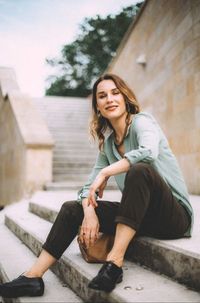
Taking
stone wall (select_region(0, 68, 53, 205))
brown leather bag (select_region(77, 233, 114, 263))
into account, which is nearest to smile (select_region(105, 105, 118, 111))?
brown leather bag (select_region(77, 233, 114, 263))

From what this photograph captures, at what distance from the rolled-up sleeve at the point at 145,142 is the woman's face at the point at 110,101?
190 millimetres

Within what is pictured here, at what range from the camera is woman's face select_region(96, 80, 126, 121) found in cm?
234

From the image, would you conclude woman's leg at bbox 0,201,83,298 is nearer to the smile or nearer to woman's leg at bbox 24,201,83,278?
woman's leg at bbox 24,201,83,278

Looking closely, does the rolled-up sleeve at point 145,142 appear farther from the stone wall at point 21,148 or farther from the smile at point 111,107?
the stone wall at point 21,148

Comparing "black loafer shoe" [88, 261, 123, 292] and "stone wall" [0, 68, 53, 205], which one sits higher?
"stone wall" [0, 68, 53, 205]

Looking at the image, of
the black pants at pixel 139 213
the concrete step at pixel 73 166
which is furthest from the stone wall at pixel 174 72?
the black pants at pixel 139 213

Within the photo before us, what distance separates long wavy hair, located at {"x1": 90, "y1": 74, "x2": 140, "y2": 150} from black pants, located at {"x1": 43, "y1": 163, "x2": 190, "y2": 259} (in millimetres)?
556

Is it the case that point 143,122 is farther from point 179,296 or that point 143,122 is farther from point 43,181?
point 43,181

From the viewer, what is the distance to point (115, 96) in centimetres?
235

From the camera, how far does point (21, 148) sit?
6898 millimetres

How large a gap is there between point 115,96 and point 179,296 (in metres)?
1.29

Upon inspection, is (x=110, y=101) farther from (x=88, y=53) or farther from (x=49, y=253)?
(x=88, y=53)

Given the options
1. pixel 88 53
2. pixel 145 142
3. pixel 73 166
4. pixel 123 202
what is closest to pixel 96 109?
pixel 145 142

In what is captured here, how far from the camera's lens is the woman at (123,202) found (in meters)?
1.89
